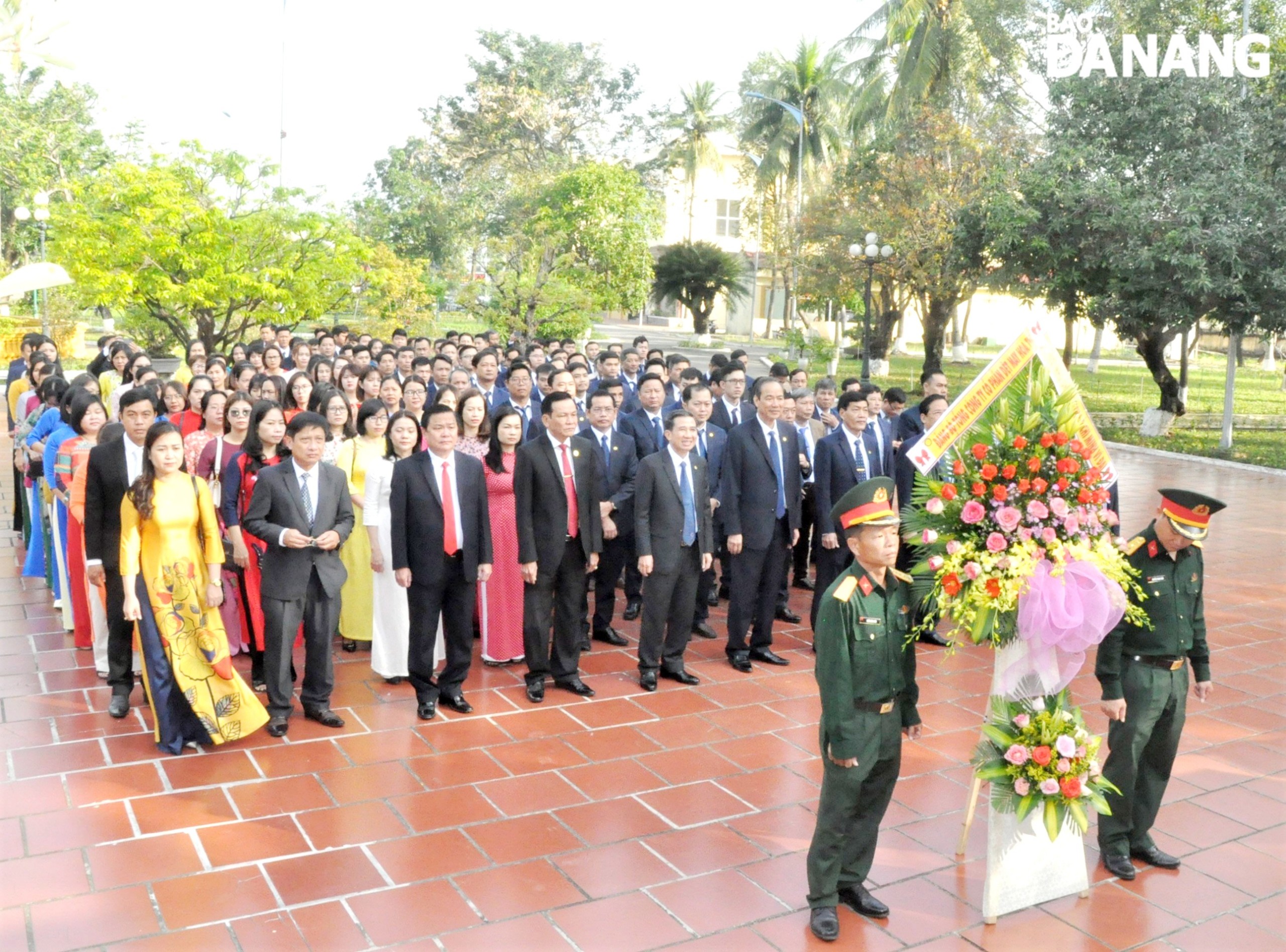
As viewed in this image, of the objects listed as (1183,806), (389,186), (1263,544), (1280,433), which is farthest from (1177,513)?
(389,186)

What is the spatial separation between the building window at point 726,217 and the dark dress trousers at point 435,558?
163 ft

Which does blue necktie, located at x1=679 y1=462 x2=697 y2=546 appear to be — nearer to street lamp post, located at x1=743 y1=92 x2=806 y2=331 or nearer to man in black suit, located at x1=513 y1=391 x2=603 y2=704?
man in black suit, located at x1=513 y1=391 x2=603 y2=704

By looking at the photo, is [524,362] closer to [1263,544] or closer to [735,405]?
[735,405]

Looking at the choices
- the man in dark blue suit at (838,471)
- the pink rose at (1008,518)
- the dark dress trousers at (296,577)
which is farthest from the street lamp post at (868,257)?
the pink rose at (1008,518)

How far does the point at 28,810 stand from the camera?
184 inches

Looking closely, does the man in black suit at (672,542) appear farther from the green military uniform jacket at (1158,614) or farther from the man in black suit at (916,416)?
the green military uniform jacket at (1158,614)

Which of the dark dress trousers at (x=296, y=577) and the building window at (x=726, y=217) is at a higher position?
the building window at (x=726, y=217)

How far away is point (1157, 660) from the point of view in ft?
14.3

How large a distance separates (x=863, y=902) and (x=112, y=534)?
3979 mm

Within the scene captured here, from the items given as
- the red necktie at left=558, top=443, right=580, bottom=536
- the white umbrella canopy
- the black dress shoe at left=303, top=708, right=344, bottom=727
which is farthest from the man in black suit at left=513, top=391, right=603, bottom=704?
the white umbrella canopy

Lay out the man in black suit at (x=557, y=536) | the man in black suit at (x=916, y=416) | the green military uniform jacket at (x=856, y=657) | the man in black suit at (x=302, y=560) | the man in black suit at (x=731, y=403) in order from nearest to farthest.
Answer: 1. the green military uniform jacket at (x=856, y=657)
2. the man in black suit at (x=302, y=560)
3. the man in black suit at (x=557, y=536)
4. the man in black suit at (x=916, y=416)
5. the man in black suit at (x=731, y=403)

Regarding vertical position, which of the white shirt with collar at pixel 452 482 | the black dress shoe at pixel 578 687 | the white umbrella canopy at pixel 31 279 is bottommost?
the black dress shoe at pixel 578 687

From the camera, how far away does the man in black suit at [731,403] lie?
887 cm

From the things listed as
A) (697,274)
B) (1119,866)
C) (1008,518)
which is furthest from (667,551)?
(697,274)
